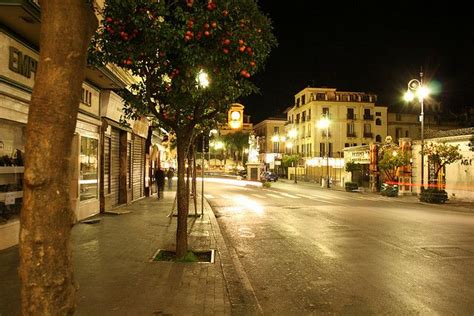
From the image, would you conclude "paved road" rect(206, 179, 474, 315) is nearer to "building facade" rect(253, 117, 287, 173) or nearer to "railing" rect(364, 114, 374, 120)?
"railing" rect(364, 114, 374, 120)

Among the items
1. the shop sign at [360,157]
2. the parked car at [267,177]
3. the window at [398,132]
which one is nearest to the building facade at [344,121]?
the window at [398,132]

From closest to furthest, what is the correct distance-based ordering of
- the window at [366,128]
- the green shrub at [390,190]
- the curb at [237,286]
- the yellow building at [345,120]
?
1. the curb at [237,286]
2. the green shrub at [390,190]
3. the yellow building at [345,120]
4. the window at [366,128]

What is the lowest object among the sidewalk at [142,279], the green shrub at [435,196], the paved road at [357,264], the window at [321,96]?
the paved road at [357,264]

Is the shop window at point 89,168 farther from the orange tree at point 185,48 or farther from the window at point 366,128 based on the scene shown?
the window at point 366,128

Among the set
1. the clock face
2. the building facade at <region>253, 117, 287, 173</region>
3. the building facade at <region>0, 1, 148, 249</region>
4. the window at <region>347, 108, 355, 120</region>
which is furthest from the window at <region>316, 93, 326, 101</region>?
the clock face

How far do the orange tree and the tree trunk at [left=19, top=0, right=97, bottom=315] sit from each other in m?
4.68

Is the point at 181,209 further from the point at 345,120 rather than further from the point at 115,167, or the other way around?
the point at 345,120

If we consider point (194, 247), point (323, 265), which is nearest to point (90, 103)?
point (194, 247)

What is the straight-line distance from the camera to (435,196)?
27.2m

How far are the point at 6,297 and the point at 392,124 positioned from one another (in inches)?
2759

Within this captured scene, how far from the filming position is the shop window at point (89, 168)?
14414mm

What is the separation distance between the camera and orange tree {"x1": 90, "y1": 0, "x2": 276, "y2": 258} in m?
7.90

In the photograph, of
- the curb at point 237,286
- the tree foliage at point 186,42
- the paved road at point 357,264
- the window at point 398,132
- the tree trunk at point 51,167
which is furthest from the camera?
the window at point 398,132

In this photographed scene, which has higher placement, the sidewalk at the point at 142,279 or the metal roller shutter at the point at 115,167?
the metal roller shutter at the point at 115,167
